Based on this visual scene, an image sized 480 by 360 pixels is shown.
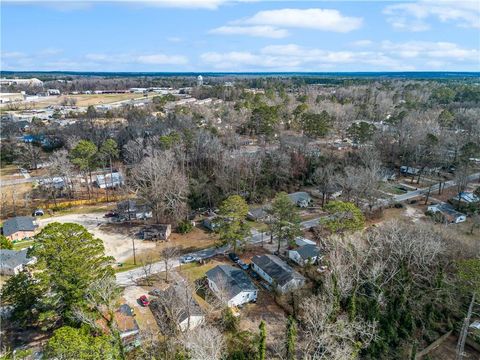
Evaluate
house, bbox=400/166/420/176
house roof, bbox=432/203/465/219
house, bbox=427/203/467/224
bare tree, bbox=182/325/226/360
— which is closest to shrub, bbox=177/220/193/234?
bare tree, bbox=182/325/226/360

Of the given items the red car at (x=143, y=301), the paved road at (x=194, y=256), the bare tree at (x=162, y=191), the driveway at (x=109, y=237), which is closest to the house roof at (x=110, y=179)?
the driveway at (x=109, y=237)

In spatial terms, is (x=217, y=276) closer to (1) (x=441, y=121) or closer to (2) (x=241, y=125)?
(2) (x=241, y=125)

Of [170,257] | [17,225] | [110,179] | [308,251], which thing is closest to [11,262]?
[17,225]

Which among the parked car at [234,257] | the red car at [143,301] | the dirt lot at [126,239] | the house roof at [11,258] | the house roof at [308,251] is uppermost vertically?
the house roof at [308,251]

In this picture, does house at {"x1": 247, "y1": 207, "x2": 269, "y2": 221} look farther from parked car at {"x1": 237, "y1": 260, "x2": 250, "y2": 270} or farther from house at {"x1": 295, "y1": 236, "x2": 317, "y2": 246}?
parked car at {"x1": 237, "y1": 260, "x2": 250, "y2": 270}

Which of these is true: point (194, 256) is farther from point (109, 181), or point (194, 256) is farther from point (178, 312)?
point (109, 181)

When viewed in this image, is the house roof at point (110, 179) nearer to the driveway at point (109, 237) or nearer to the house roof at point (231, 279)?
the driveway at point (109, 237)
